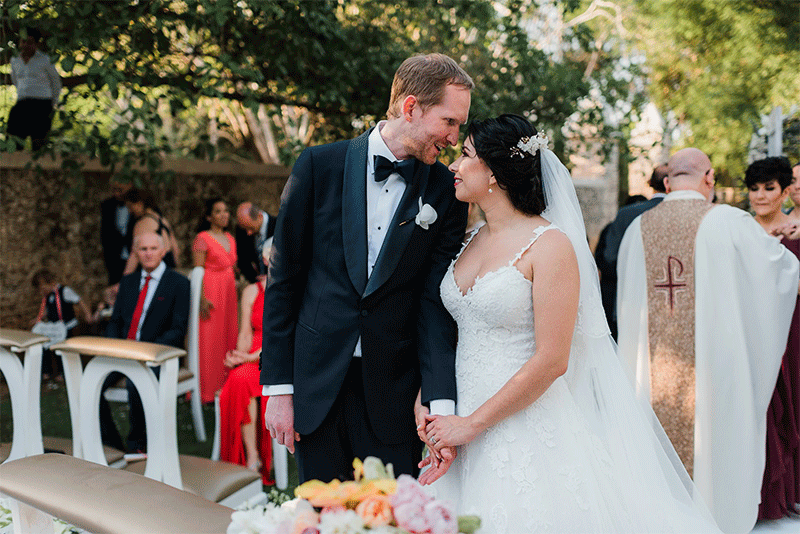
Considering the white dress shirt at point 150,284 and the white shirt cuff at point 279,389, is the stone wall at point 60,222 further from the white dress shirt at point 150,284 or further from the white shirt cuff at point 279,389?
the white shirt cuff at point 279,389

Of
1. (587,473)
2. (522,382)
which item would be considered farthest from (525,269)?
(587,473)

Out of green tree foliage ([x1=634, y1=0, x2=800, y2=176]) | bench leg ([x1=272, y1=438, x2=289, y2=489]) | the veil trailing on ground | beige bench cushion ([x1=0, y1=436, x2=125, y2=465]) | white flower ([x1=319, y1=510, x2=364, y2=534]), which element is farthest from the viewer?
green tree foliage ([x1=634, y1=0, x2=800, y2=176])

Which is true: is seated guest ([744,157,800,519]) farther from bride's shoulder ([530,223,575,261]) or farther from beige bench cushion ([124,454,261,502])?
beige bench cushion ([124,454,261,502])

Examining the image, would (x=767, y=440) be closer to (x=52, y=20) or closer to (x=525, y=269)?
(x=525, y=269)

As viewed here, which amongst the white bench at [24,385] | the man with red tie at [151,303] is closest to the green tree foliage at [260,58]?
the man with red tie at [151,303]

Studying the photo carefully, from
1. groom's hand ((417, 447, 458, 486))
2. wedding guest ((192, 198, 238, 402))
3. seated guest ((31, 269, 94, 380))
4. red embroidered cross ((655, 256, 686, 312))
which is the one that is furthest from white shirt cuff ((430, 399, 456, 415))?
seated guest ((31, 269, 94, 380))

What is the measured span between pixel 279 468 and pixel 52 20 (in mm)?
3132

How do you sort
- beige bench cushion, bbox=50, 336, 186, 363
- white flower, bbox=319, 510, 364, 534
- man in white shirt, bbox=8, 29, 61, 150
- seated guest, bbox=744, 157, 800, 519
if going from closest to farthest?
white flower, bbox=319, 510, 364, 534, beige bench cushion, bbox=50, 336, 186, 363, seated guest, bbox=744, 157, 800, 519, man in white shirt, bbox=8, 29, 61, 150

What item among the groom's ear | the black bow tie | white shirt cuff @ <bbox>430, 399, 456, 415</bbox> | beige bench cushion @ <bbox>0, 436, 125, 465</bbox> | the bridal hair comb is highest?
the groom's ear

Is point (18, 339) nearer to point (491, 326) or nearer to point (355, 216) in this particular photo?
point (355, 216)

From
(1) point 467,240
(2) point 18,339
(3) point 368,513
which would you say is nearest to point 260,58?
(2) point 18,339

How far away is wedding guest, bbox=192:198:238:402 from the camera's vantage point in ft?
18.1

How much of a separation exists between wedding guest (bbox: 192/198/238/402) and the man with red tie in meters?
1.06

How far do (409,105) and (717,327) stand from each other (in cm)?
226
